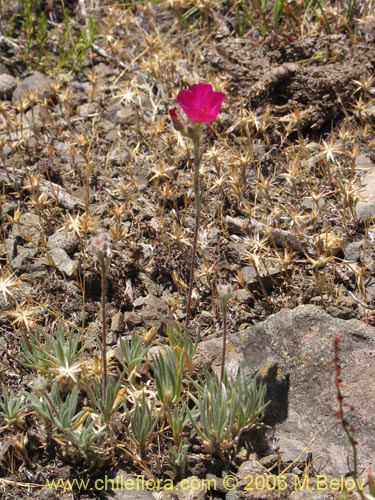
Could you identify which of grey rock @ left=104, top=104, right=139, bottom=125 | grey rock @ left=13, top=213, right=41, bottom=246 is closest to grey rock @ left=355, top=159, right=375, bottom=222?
grey rock @ left=104, top=104, right=139, bottom=125

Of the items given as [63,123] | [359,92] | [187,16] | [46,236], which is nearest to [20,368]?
[46,236]

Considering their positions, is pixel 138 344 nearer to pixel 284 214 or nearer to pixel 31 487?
pixel 31 487

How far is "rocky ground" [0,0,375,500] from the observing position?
9.55 feet

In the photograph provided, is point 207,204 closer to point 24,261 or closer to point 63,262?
point 63,262

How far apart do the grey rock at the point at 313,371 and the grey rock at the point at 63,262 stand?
88cm

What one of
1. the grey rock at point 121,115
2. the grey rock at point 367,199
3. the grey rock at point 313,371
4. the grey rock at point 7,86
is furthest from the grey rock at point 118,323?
the grey rock at point 7,86

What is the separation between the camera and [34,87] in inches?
183

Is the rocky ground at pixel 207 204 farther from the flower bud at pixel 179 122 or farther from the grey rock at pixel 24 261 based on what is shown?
the flower bud at pixel 179 122

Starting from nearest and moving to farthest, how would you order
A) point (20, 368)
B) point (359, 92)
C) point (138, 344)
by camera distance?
point (138, 344)
point (20, 368)
point (359, 92)

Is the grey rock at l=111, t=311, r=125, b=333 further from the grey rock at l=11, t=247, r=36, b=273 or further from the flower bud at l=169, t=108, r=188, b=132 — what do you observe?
the flower bud at l=169, t=108, r=188, b=132

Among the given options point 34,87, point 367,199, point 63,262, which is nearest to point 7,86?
point 34,87

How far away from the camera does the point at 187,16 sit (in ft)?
16.5

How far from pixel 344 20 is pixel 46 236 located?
2595mm

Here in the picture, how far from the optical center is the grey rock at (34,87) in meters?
4.61
